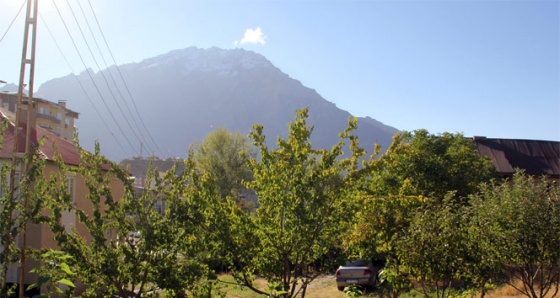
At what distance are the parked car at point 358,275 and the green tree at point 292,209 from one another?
10707mm

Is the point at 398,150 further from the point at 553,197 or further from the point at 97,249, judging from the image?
the point at 97,249

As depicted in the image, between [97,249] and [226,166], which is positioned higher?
[226,166]

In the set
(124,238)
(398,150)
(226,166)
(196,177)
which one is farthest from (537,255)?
(226,166)

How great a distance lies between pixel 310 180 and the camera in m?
6.90

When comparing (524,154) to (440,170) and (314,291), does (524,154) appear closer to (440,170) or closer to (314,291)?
(440,170)

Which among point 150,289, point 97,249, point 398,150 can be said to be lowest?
point 150,289

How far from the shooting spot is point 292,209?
22.3 ft

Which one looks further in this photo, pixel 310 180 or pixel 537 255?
pixel 537 255

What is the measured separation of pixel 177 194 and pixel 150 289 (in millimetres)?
1224

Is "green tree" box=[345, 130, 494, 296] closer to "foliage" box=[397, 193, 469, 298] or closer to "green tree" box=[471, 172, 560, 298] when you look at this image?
"foliage" box=[397, 193, 469, 298]

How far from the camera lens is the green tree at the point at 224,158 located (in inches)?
1415

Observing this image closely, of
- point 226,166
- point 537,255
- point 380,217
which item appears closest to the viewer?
point 537,255

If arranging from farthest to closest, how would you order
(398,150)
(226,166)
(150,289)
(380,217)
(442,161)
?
(226,166)
(442,161)
(380,217)
(398,150)
(150,289)

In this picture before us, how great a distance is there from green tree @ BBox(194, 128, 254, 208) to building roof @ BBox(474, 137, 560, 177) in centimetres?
1568
